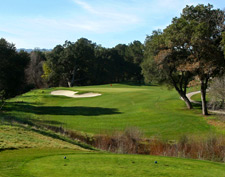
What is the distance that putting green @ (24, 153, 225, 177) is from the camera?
A: 6.74m

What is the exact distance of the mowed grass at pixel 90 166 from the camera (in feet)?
21.8

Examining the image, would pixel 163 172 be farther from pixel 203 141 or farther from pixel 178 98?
pixel 178 98

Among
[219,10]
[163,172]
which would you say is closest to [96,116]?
[219,10]

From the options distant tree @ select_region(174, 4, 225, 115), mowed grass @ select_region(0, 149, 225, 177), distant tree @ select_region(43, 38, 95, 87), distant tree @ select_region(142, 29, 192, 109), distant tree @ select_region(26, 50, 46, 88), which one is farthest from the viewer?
distant tree @ select_region(26, 50, 46, 88)

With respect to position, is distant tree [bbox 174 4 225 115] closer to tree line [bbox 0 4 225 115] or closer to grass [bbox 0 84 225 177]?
tree line [bbox 0 4 225 115]

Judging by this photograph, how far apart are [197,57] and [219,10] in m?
4.23

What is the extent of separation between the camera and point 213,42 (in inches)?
883

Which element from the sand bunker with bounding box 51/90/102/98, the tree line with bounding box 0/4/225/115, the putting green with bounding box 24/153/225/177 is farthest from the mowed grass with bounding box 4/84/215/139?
the putting green with bounding box 24/153/225/177

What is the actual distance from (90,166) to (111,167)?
0.59 m

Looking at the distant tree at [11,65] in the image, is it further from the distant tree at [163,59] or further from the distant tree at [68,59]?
the distant tree at [68,59]

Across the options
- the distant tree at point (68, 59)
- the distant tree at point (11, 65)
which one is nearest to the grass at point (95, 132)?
the distant tree at point (11, 65)

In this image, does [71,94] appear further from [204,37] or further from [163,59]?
[204,37]

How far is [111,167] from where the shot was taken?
7410 mm

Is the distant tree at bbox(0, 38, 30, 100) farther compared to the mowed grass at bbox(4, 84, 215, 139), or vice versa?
the distant tree at bbox(0, 38, 30, 100)
